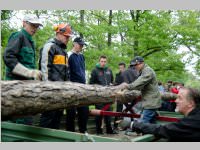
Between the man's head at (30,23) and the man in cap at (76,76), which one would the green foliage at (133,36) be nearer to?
the man in cap at (76,76)

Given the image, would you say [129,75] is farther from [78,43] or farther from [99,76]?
[78,43]

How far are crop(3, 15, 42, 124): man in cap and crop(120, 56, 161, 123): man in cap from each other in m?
2.08

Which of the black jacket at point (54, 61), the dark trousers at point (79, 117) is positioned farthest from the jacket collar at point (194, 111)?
the dark trousers at point (79, 117)

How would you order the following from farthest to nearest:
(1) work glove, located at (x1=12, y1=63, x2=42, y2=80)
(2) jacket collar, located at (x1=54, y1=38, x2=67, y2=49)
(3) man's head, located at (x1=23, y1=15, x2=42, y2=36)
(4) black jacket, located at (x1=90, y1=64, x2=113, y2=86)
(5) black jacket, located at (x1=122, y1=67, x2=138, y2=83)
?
(5) black jacket, located at (x1=122, y1=67, x2=138, y2=83) < (4) black jacket, located at (x1=90, y1=64, x2=113, y2=86) < (2) jacket collar, located at (x1=54, y1=38, x2=67, y2=49) < (3) man's head, located at (x1=23, y1=15, x2=42, y2=36) < (1) work glove, located at (x1=12, y1=63, x2=42, y2=80)

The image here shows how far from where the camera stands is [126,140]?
120 inches

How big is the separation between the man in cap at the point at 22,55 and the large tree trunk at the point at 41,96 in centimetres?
51

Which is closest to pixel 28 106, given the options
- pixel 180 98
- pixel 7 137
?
pixel 7 137

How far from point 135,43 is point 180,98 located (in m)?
12.2

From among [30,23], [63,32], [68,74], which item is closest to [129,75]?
[68,74]

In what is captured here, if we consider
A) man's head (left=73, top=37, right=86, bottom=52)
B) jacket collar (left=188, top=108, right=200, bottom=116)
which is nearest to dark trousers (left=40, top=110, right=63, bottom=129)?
man's head (left=73, top=37, right=86, bottom=52)

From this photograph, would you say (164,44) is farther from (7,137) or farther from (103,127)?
(7,137)

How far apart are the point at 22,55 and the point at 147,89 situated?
2748 millimetres

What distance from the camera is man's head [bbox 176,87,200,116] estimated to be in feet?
11.6

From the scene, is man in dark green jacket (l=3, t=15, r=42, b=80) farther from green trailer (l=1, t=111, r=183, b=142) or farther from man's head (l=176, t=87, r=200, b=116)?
man's head (l=176, t=87, r=200, b=116)
